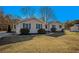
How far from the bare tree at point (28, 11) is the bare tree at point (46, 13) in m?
0.14

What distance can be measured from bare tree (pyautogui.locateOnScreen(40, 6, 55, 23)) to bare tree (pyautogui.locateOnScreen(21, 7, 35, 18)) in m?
0.14

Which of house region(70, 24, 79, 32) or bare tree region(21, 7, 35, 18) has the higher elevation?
bare tree region(21, 7, 35, 18)

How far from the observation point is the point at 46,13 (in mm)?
3725

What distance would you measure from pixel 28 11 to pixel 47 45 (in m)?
0.60

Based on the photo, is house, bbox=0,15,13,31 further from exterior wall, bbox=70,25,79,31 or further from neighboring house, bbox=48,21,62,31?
exterior wall, bbox=70,25,79,31

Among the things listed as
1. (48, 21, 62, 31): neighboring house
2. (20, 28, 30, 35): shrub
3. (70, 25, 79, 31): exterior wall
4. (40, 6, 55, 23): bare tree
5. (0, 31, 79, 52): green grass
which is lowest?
(0, 31, 79, 52): green grass

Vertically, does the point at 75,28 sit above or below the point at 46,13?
below

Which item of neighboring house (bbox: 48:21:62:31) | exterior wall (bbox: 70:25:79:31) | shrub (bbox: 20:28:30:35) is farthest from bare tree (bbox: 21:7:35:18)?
exterior wall (bbox: 70:25:79:31)

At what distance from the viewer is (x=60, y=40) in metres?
3.68

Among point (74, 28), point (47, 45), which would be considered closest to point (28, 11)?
point (47, 45)

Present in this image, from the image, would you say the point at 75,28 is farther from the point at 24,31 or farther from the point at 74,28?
the point at 24,31

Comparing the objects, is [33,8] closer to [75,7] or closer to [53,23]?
[53,23]

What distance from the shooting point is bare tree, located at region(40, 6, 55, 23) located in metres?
3.68

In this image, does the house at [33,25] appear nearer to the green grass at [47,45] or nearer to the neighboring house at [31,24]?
the neighboring house at [31,24]
